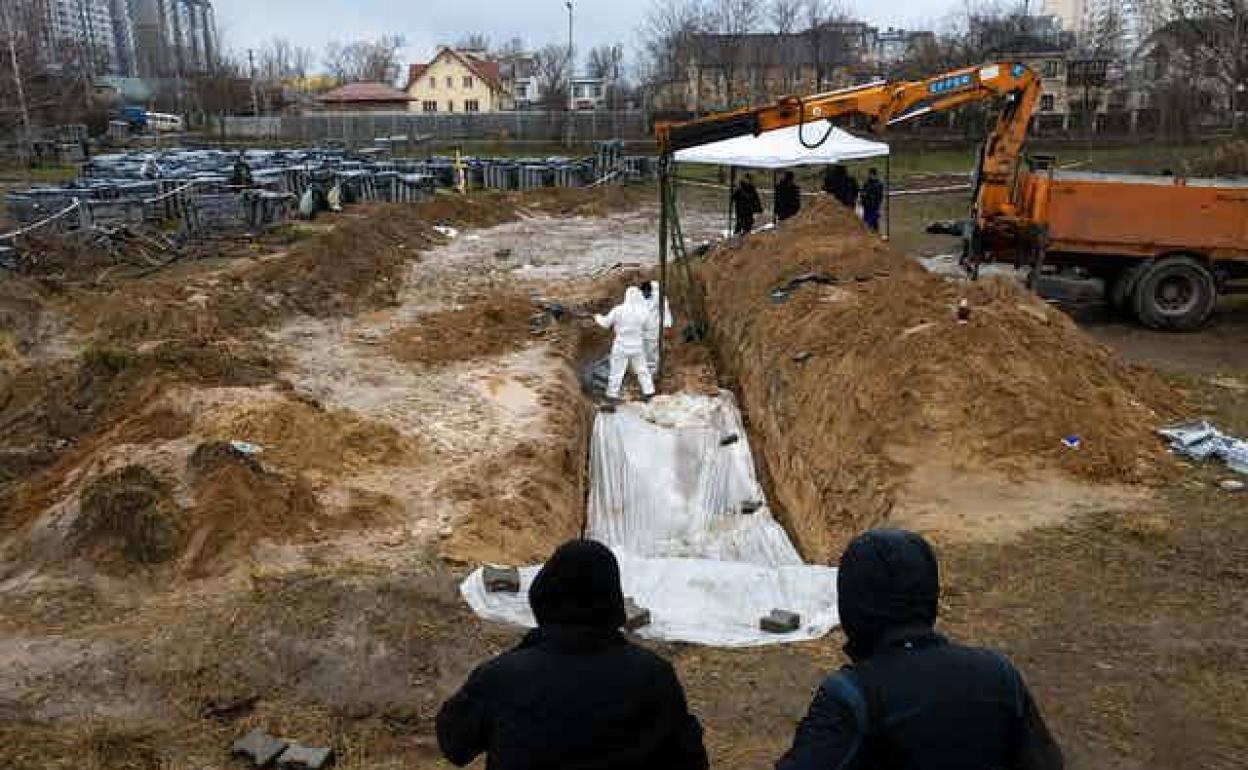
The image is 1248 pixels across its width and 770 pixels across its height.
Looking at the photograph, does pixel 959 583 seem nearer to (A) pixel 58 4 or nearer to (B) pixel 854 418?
(B) pixel 854 418

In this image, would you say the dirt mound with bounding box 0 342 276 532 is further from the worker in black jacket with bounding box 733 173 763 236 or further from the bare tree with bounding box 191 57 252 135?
the bare tree with bounding box 191 57 252 135

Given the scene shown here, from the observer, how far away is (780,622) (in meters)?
5.86

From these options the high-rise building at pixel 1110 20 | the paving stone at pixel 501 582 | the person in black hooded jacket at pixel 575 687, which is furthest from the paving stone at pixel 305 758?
the high-rise building at pixel 1110 20

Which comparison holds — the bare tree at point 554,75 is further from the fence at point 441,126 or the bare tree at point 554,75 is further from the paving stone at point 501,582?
the paving stone at point 501,582

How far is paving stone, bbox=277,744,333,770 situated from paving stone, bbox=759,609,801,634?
8.48 feet

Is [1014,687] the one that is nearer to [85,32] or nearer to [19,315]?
[19,315]

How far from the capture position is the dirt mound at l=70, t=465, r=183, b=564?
7.06m

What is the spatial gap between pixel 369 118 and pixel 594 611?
5246 cm

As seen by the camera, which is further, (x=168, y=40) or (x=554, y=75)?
(x=168, y=40)

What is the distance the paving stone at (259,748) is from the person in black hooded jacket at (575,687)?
7.93 feet

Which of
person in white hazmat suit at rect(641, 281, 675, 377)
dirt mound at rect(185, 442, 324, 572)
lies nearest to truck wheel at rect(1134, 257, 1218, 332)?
person in white hazmat suit at rect(641, 281, 675, 377)

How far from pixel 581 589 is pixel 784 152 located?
17.6 metres

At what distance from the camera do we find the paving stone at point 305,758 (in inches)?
183

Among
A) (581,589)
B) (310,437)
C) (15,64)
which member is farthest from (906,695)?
(15,64)
